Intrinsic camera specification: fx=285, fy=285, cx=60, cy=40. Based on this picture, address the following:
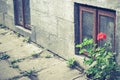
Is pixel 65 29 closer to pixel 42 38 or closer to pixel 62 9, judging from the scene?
pixel 62 9

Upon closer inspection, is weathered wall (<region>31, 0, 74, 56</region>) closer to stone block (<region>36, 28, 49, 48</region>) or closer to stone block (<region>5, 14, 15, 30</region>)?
stone block (<region>36, 28, 49, 48</region>)

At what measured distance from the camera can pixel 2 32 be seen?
391 inches

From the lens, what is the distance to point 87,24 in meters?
6.74

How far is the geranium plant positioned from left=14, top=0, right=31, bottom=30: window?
3.01 meters

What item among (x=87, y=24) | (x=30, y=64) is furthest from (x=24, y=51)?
(x=87, y=24)

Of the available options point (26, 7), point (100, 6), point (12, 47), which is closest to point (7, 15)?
point (26, 7)

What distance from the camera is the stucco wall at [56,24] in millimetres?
6805

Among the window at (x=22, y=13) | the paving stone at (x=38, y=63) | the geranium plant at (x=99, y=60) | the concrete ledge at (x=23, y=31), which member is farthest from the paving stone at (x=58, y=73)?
the window at (x=22, y=13)

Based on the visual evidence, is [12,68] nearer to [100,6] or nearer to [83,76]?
[83,76]

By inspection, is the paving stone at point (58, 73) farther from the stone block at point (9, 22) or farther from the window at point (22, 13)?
the stone block at point (9, 22)

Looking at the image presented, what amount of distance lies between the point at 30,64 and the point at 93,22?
79.2 inches

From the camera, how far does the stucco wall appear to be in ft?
22.3

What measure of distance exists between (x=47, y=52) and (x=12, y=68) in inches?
48.3

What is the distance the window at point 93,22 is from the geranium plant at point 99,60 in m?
0.22
